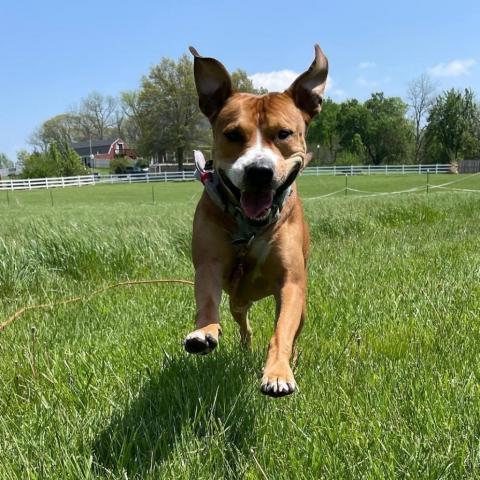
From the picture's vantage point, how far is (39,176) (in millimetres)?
69500

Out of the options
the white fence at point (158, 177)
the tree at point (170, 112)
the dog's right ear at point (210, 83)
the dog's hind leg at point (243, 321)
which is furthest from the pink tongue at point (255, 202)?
the tree at point (170, 112)

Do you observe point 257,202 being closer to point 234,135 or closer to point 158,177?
point 234,135

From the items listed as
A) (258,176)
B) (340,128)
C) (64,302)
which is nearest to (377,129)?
(340,128)

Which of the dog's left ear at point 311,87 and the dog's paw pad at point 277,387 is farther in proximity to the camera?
the dog's left ear at point 311,87

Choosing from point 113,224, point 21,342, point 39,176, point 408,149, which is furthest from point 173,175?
point 21,342

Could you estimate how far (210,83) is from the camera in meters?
3.23

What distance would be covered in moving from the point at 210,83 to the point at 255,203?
877 millimetres

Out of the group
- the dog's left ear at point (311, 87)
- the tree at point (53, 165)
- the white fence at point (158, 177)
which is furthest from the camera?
the tree at point (53, 165)

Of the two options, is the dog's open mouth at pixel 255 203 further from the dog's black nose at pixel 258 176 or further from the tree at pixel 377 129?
the tree at pixel 377 129

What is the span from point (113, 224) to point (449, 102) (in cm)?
6894

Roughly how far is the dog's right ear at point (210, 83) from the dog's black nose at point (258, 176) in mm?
730

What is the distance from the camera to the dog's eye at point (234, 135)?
2914 millimetres

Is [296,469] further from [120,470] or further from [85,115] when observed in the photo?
[85,115]

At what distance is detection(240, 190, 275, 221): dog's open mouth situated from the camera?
2785 mm
